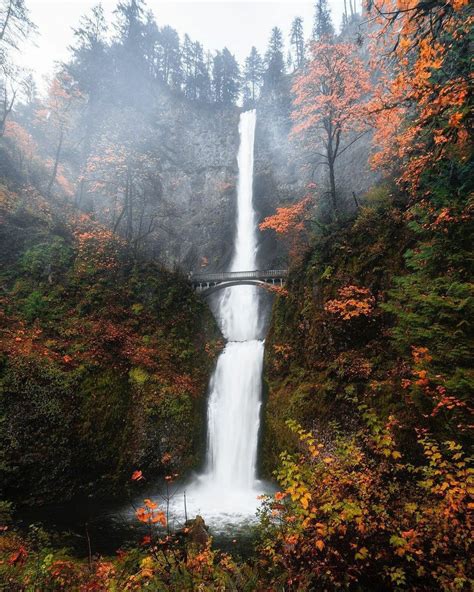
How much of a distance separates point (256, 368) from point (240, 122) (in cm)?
3394

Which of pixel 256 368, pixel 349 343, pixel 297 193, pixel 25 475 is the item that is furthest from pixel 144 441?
pixel 297 193

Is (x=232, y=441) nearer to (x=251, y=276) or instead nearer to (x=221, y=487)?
(x=221, y=487)

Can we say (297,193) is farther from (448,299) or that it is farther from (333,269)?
(448,299)

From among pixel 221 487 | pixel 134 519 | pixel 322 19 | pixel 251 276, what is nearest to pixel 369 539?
pixel 134 519

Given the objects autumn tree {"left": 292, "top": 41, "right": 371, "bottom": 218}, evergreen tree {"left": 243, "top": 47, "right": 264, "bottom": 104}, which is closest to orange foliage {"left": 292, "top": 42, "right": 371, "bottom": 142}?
autumn tree {"left": 292, "top": 41, "right": 371, "bottom": 218}

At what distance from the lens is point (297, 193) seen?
28656 mm

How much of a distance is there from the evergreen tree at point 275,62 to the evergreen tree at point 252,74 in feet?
13.3

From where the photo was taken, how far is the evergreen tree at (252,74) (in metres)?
51.1

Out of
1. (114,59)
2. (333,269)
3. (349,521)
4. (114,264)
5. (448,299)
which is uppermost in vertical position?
(114,59)

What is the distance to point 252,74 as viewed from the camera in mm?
51062

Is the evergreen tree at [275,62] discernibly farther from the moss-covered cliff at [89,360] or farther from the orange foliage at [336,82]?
the moss-covered cliff at [89,360]

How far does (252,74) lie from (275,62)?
1255 centimetres

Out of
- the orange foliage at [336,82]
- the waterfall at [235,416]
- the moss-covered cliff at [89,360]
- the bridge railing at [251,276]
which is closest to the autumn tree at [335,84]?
the orange foliage at [336,82]

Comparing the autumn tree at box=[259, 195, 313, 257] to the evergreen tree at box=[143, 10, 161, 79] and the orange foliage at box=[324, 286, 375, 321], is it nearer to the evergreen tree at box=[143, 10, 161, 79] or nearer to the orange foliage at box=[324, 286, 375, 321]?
the orange foliage at box=[324, 286, 375, 321]
